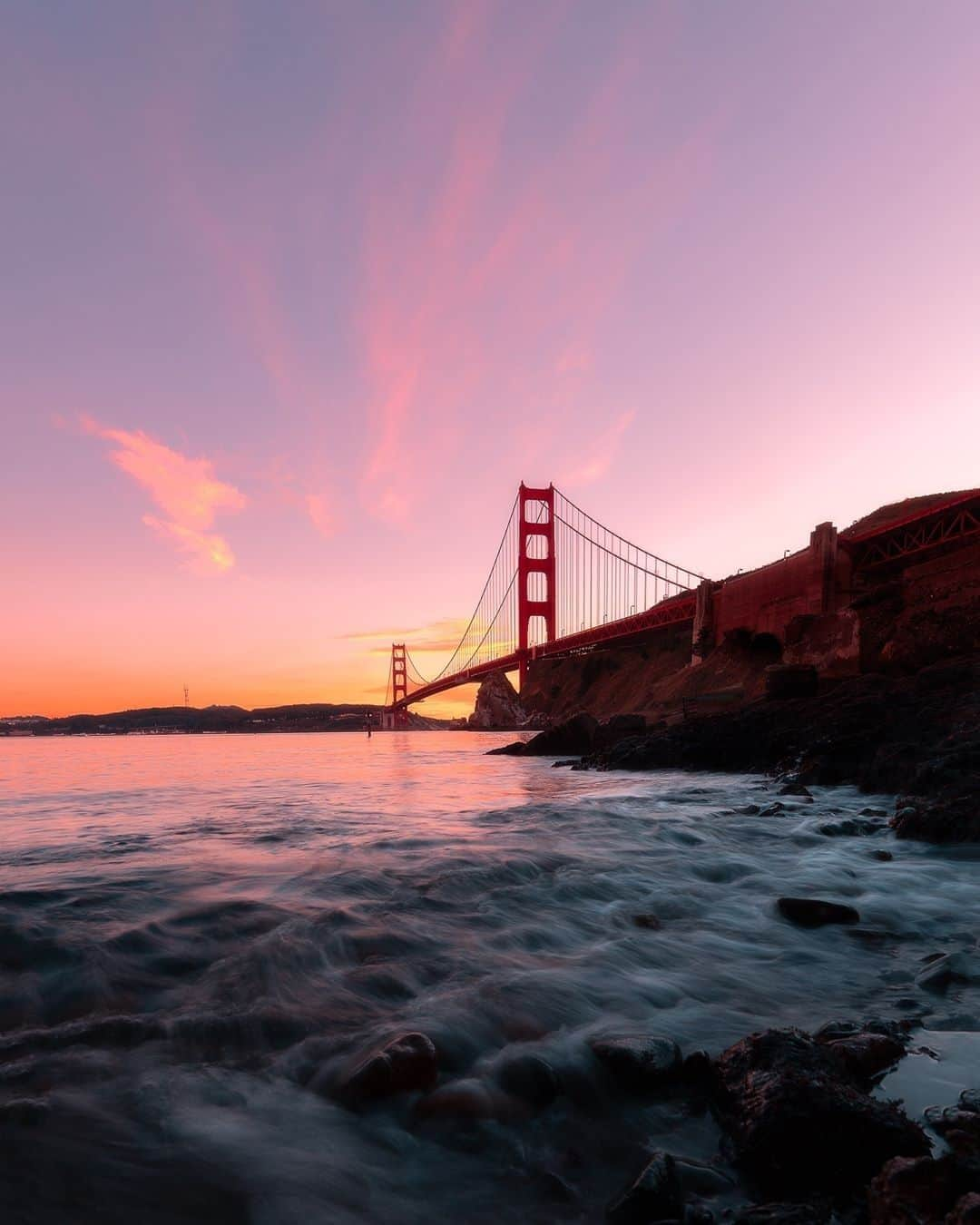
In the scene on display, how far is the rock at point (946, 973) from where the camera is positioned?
102 inches

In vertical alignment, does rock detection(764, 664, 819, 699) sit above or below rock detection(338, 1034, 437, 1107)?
above

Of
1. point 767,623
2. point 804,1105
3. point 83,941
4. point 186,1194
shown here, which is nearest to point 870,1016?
point 804,1105

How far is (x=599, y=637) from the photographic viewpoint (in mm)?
36031

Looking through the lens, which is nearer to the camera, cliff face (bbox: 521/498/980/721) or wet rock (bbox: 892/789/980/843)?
wet rock (bbox: 892/789/980/843)

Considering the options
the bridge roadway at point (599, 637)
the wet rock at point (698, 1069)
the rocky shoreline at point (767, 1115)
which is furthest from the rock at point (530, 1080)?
the bridge roadway at point (599, 637)

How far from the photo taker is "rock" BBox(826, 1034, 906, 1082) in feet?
6.19

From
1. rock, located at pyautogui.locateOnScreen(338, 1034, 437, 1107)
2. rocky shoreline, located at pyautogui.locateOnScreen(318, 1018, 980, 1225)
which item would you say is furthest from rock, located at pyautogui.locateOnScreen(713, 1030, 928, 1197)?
rock, located at pyautogui.locateOnScreen(338, 1034, 437, 1107)

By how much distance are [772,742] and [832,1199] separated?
11.1m

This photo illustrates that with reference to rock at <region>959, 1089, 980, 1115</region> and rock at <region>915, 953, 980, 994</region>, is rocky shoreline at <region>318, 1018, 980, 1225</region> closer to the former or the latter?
rock at <region>959, 1089, 980, 1115</region>

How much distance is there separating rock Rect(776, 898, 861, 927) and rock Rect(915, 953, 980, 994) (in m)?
0.63

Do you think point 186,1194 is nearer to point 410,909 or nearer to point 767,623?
point 410,909

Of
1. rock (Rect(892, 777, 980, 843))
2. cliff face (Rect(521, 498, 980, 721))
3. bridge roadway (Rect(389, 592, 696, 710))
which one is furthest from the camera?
bridge roadway (Rect(389, 592, 696, 710))

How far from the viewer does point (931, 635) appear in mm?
13727

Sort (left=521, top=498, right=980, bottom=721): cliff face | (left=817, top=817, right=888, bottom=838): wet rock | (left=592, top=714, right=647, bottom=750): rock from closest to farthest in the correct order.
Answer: (left=817, top=817, right=888, bottom=838): wet rock → (left=521, top=498, right=980, bottom=721): cliff face → (left=592, top=714, right=647, bottom=750): rock
